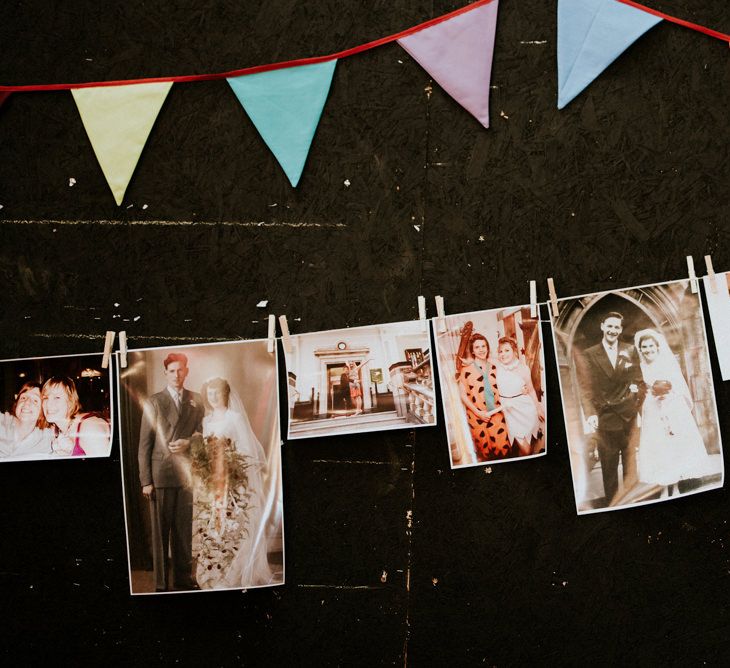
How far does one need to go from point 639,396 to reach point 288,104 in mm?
964

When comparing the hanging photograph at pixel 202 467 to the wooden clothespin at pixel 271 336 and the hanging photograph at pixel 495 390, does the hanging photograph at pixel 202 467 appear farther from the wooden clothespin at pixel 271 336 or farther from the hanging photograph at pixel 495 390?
the hanging photograph at pixel 495 390

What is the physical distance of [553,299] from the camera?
1454 mm

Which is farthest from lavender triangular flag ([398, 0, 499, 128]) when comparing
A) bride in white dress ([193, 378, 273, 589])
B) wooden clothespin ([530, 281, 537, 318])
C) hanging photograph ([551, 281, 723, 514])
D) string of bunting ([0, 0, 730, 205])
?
bride in white dress ([193, 378, 273, 589])

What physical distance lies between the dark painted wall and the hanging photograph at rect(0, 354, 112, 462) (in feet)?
0.15

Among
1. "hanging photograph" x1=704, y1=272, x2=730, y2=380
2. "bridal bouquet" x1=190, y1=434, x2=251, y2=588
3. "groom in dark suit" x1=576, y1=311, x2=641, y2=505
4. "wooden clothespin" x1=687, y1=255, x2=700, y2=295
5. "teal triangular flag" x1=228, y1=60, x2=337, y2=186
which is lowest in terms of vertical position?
"bridal bouquet" x1=190, y1=434, x2=251, y2=588

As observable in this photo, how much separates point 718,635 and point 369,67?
1430 millimetres

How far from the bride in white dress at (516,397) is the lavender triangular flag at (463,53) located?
19.7 inches

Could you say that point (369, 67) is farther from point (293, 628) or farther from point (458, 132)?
point (293, 628)

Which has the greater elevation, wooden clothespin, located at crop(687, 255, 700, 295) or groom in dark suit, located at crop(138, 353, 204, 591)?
wooden clothespin, located at crop(687, 255, 700, 295)

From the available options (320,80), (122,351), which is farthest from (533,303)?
(122,351)

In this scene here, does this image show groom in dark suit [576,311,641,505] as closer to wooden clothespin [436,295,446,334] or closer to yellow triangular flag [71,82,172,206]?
wooden clothespin [436,295,446,334]

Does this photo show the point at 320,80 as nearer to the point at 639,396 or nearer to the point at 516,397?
the point at 516,397

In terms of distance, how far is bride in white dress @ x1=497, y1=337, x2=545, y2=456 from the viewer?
57.1 inches

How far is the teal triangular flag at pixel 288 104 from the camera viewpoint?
1.44 meters
